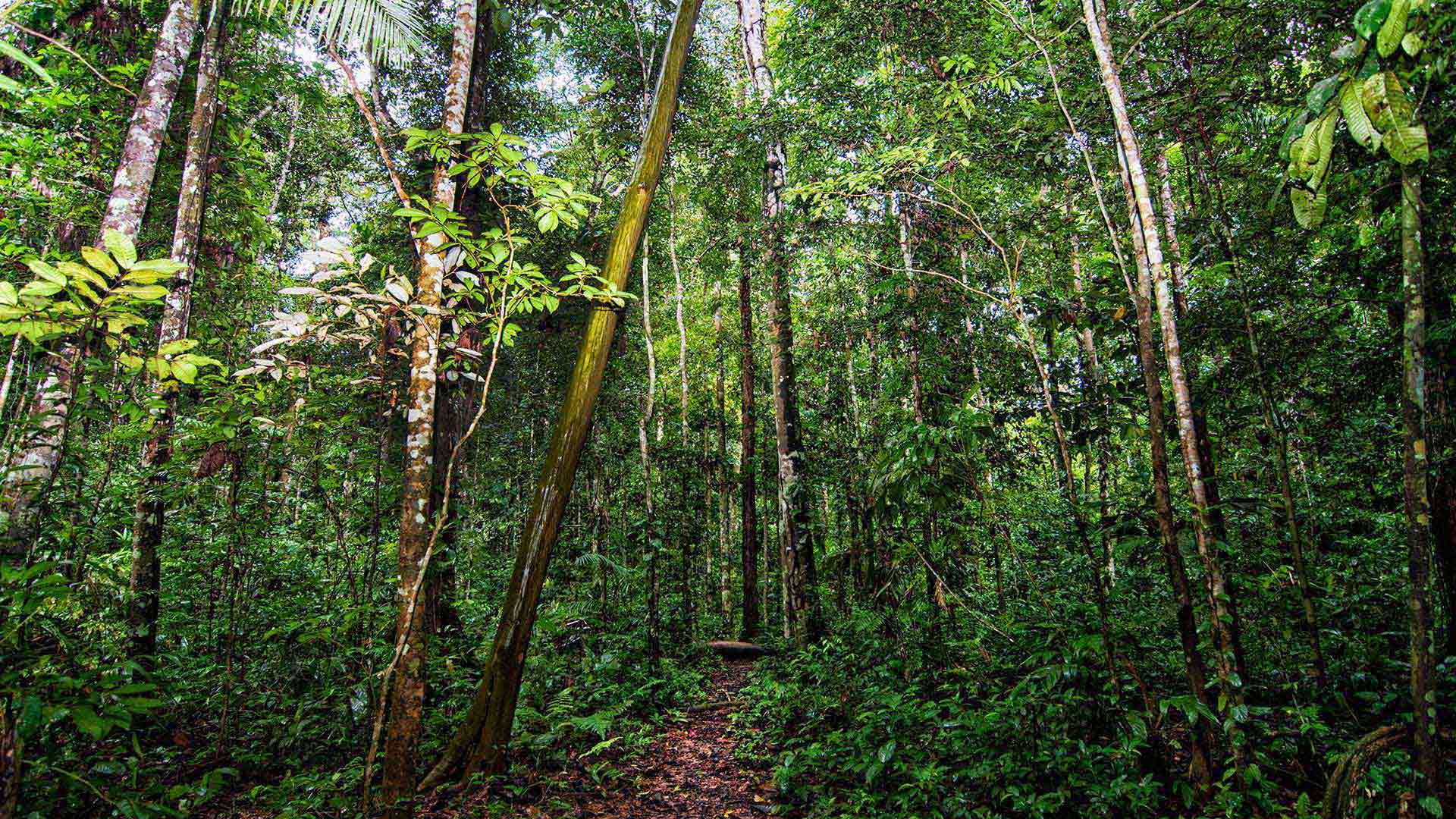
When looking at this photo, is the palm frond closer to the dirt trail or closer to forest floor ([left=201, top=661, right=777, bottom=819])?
forest floor ([left=201, top=661, right=777, bottom=819])

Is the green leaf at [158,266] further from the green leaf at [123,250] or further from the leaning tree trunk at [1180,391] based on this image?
the leaning tree trunk at [1180,391]

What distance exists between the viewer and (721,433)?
13031 millimetres

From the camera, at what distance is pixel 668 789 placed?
4.86 metres

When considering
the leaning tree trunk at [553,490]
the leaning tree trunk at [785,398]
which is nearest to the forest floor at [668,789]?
the leaning tree trunk at [553,490]

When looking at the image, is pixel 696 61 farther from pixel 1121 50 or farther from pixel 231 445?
pixel 231 445

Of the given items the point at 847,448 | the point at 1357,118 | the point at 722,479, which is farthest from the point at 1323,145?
the point at 722,479

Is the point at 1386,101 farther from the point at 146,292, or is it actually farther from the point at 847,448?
the point at 847,448

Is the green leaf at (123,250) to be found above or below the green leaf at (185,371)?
above

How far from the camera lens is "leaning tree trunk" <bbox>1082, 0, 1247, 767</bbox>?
10.3 ft

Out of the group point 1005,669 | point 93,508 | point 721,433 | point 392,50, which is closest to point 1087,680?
point 1005,669

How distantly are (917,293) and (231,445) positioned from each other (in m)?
7.01

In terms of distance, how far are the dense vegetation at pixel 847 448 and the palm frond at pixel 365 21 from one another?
4 cm

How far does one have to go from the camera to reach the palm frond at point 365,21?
4547 mm

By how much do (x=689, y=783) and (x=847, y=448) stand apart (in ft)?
18.3
